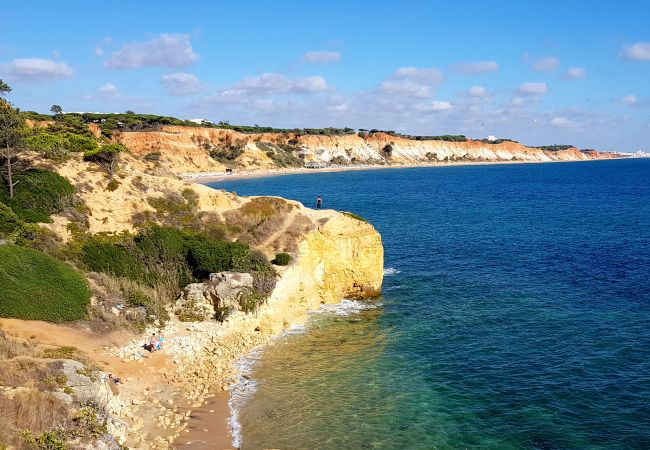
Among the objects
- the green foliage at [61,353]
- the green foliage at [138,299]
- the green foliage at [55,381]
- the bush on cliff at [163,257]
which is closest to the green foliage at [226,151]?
the bush on cliff at [163,257]

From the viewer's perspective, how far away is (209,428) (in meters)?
18.7

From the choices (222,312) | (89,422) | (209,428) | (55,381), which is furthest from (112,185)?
(89,422)

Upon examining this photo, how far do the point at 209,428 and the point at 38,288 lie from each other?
12.1 m

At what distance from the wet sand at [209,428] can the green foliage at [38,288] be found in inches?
353

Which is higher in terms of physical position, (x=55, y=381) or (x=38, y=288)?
(x=38, y=288)

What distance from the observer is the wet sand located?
1756 centimetres

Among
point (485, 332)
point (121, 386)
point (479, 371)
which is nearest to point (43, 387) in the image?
point (121, 386)

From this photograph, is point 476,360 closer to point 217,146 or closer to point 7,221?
point 7,221

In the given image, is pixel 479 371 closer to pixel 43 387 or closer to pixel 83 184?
pixel 43 387

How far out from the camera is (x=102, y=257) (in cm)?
2962

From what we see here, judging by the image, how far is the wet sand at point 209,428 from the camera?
691 inches

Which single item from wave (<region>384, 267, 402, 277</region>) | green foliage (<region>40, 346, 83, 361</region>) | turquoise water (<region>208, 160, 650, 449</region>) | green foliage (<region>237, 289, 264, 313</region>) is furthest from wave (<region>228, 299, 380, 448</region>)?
wave (<region>384, 267, 402, 277</region>)

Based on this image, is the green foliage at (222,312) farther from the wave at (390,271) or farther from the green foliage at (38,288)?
the wave at (390,271)

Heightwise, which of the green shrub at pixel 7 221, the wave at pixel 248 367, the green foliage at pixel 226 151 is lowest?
the wave at pixel 248 367
